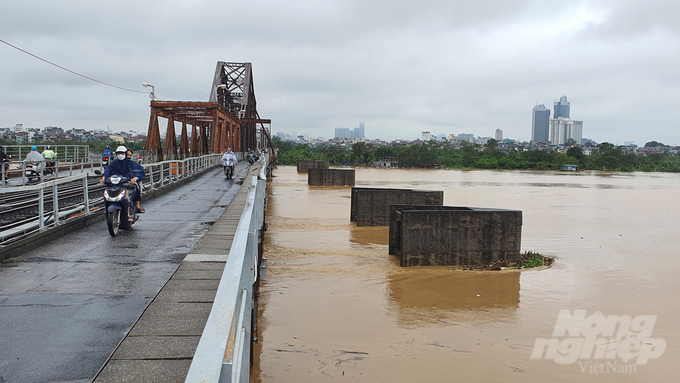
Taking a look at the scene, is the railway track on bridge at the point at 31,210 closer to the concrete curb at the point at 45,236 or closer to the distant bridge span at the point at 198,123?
the concrete curb at the point at 45,236

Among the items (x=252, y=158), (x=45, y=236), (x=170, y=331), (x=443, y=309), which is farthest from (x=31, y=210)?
(x=252, y=158)

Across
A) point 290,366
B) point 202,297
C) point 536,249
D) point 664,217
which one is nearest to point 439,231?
point 536,249

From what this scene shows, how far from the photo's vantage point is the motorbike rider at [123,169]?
29.7ft

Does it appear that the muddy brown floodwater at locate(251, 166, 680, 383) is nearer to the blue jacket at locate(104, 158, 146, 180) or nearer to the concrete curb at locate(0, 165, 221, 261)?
the blue jacket at locate(104, 158, 146, 180)

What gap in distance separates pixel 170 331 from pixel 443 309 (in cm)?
660

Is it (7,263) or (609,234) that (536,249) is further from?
(7,263)

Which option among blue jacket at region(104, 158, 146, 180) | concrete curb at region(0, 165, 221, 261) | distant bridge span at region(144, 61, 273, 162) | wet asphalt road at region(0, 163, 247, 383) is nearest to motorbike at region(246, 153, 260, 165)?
distant bridge span at region(144, 61, 273, 162)

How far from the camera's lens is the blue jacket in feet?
29.8

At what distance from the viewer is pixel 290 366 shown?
22.4 ft

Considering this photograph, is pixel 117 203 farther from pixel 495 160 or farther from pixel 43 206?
pixel 495 160

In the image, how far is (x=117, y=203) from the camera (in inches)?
353

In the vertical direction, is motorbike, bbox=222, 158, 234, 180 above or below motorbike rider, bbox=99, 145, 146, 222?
below

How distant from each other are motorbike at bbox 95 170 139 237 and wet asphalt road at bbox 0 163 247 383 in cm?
19

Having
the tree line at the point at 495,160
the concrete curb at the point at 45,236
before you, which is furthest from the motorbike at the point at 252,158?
the tree line at the point at 495,160
